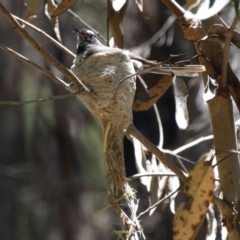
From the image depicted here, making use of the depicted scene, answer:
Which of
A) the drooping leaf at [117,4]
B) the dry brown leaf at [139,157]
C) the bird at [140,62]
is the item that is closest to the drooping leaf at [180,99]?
the bird at [140,62]

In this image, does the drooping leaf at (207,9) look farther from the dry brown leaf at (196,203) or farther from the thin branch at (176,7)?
the thin branch at (176,7)

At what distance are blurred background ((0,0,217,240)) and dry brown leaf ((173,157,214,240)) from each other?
9.15 feet

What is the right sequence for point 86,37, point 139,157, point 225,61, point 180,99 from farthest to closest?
point 86,37, point 139,157, point 180,99, point 225,61

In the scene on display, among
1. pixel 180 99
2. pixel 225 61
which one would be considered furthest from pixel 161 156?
pixel 225 61

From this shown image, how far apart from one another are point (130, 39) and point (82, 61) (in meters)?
1.75

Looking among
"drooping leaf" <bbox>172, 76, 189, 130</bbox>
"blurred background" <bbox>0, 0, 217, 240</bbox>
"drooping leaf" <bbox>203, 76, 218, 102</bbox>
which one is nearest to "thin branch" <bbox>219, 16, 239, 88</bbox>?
"drooping leaf" <bbox>203, 76, 218, 102</bbox>

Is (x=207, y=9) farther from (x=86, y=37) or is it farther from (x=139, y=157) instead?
(x=86, y=37)

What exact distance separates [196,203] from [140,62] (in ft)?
4.23

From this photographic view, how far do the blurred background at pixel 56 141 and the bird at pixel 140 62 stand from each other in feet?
2.94

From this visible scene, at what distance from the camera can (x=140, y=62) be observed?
2.47 meters

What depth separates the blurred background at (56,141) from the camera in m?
4.21

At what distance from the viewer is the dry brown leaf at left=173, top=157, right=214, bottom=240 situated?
1.26 metres

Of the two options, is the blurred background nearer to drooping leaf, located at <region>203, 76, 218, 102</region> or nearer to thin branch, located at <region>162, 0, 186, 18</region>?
thin branch, located at <region>162, 0, 186, 18</region>

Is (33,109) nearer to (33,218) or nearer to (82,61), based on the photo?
(33,218)
